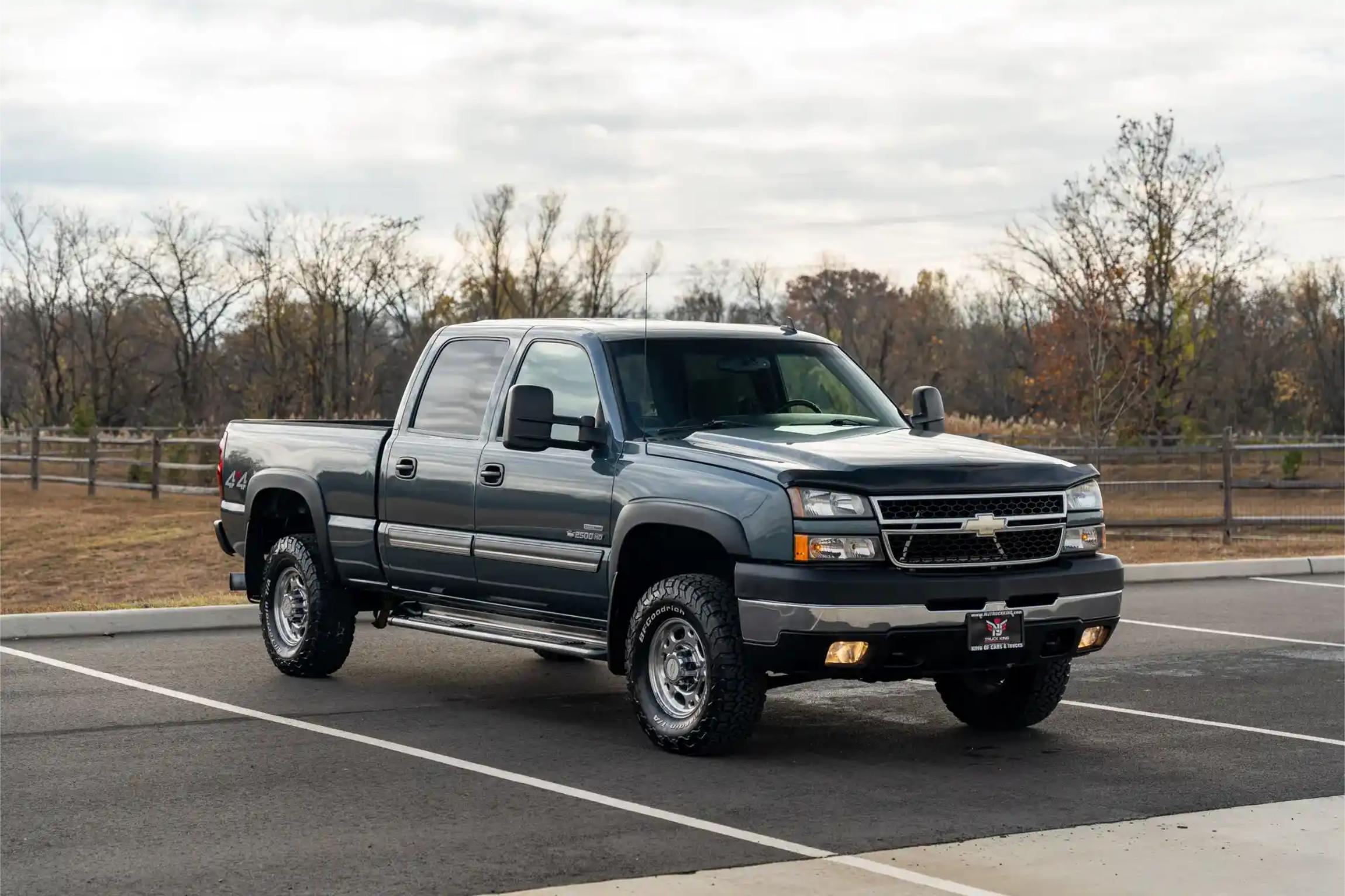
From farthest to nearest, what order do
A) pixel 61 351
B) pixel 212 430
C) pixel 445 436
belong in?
1. pixel 61 351
2. pixel 212 430
3. pixel 445 436

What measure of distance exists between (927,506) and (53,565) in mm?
16061

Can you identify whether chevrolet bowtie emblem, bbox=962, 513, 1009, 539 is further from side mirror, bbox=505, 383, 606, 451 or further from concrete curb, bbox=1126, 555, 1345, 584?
concrete curb, bbox=1126, 555, 1345, 584

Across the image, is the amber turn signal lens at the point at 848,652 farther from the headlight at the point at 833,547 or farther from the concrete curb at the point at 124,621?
the concrete curb at the point at 124,621

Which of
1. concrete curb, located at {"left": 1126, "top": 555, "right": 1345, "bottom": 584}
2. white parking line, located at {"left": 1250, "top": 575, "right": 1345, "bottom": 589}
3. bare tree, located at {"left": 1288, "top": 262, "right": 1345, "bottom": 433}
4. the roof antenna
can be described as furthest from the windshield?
bare tree, located at {"left": 1288, "top": 262, "right": 1345, "bottom": 433}

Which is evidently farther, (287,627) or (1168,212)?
(1168,212)

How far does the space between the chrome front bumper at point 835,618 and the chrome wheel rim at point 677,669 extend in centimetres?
44

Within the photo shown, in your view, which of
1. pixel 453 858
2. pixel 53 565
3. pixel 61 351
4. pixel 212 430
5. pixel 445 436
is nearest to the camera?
pixel 453 858

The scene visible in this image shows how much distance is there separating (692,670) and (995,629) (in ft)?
4.79

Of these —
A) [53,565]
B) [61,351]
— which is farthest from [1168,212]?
[61,351]

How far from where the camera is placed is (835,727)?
9180 millimetres

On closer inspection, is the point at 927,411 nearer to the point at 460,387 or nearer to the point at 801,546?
the point at 801,546

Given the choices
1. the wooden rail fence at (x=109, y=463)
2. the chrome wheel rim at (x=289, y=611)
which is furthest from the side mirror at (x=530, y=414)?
the wooden rail fence at (x=109, y=463)

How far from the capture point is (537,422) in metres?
8.80

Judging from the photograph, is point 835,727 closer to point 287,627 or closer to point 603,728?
point 603,728
